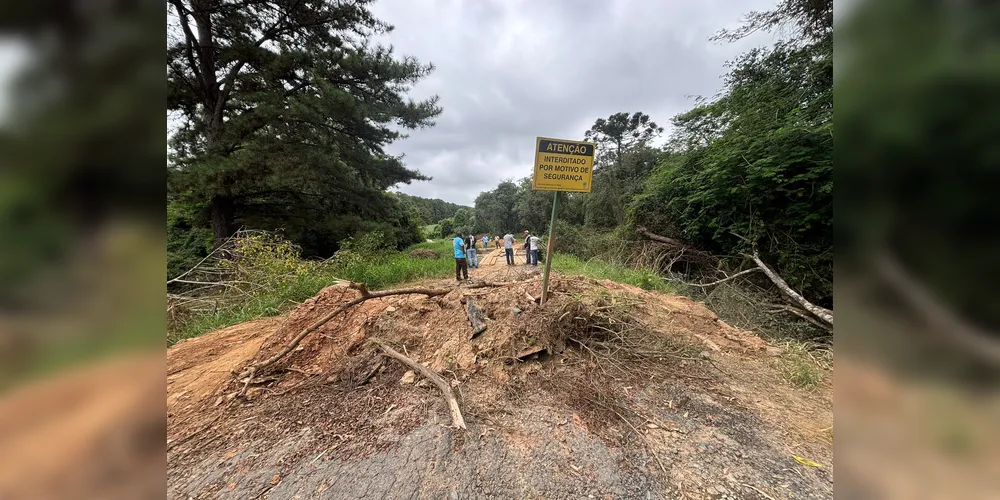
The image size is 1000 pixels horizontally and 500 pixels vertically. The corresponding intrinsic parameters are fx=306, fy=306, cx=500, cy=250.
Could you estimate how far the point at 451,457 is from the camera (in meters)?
1.79

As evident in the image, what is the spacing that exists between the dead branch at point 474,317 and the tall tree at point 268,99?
21.9 feet

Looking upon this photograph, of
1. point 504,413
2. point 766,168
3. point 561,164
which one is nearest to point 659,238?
point 766,168

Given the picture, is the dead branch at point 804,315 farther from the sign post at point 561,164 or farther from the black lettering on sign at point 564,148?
the black lettering on sign at point 564,148

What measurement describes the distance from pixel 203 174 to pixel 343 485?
320 inches

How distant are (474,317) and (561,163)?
1.93 m

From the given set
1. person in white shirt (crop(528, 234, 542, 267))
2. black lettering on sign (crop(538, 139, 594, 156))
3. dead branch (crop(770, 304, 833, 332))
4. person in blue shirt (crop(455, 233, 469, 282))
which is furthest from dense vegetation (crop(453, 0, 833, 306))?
person in blue shirt (crop(455, 233, 469, 282))

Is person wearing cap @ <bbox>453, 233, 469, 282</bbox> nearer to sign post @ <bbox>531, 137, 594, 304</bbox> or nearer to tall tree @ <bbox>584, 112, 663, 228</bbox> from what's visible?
sign post @ <bbox>531, 137, 594, 304</bbox>

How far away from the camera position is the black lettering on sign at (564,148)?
3258mm

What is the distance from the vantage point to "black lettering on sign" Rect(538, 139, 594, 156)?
326cm

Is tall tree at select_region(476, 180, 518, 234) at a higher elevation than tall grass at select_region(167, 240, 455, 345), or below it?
higher
